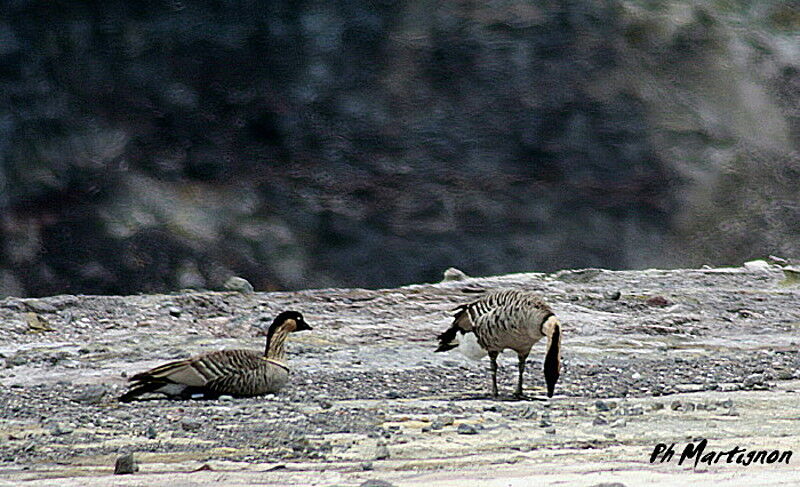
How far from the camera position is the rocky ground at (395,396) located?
399 cm

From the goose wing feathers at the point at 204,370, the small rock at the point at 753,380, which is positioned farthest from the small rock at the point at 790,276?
the goose wing feathers at the point at 204,370

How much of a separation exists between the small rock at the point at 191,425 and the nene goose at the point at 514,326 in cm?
163

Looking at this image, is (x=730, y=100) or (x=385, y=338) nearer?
(x=385, y=338)

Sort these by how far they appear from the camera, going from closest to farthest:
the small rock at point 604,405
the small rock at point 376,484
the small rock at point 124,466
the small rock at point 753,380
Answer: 1. the small rock at point 376,484
2. the small rock at point 124,466
3. the small rock at point 604,405
4. the small rock at point 753,380

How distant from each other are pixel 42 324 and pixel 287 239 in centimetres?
696

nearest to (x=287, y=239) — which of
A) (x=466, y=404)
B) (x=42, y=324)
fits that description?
(x=42, y=324)

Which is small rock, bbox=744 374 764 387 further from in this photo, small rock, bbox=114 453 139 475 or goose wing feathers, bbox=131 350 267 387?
small rock, bbox=114 453 139 475

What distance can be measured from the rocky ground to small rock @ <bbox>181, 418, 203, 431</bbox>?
0.01 m

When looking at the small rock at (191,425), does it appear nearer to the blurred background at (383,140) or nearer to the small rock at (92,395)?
the small rock at (92,395)

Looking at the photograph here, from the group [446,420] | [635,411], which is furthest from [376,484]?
[635,411]

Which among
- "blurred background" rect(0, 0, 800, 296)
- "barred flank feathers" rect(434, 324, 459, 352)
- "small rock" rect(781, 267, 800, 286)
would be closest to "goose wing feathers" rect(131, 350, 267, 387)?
"barred flank feathers" rect(434, 324, 459, 352)

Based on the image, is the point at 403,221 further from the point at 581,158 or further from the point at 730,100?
the point at 730,100

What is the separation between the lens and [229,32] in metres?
18.4

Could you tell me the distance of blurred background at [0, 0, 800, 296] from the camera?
17281 millimetres
